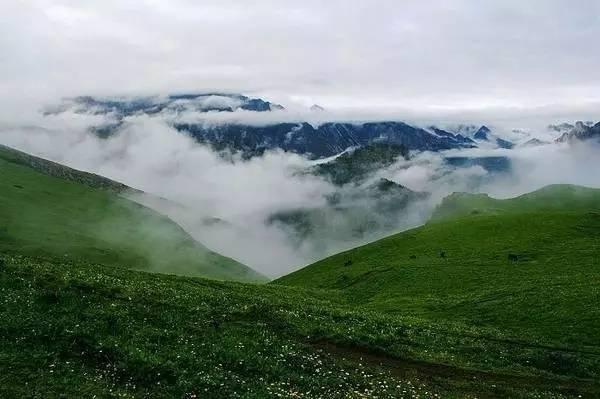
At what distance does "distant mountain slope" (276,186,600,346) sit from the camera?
51.1 m

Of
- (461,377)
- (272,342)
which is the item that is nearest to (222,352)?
(272,342)

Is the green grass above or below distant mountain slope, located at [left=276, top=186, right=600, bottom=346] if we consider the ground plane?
above

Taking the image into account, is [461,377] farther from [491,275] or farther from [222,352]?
[491,275]

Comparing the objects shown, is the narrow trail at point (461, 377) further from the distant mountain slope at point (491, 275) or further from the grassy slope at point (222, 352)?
the distant mountain slope at point (491, 275)

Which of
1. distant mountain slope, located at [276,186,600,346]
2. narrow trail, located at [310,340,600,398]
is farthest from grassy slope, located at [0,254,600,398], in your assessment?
distant mountain slope, located at [276,186,600,346]

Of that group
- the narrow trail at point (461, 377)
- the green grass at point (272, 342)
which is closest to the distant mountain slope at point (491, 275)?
the green grass at point (272, 342)

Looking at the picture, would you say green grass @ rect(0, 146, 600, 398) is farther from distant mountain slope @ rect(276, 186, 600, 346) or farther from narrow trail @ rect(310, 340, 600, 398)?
distant mountain slope @ rect(276, 186, 600, 346)

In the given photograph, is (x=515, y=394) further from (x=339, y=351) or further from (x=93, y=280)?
(x=93, y=280)

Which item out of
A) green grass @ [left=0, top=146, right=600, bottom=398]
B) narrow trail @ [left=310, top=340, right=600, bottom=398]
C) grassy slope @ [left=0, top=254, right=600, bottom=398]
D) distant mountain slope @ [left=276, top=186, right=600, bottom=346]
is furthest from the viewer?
distant mountain slope @ [left=276, top=186, right=600, bottom=346]

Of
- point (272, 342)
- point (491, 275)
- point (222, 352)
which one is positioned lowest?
point (491, 275)

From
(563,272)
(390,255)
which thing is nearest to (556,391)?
(563,272)

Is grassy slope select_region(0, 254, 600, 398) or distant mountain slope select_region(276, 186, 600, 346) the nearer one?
grassy slope select_region(0, 254, 600, 398)

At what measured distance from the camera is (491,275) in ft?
244

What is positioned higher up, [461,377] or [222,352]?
[222,352]
